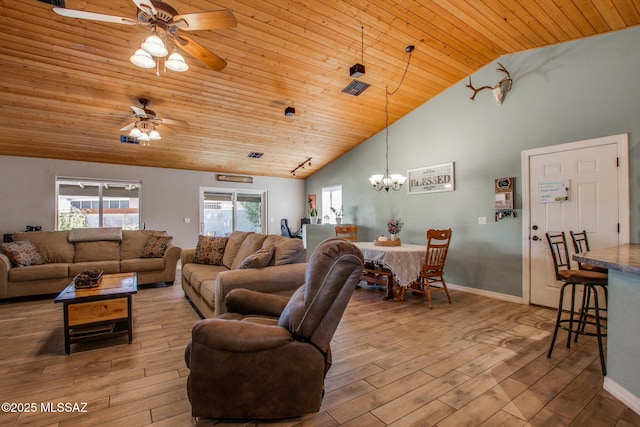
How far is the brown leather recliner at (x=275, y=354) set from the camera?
1.57 m

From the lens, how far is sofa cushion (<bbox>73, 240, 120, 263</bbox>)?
15.5 feet

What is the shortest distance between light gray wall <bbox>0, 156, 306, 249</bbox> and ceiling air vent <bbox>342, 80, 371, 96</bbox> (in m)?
3.98

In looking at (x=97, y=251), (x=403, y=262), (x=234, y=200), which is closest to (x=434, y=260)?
(x=403, y=262)

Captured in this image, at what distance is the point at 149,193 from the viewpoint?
6520 millimetres

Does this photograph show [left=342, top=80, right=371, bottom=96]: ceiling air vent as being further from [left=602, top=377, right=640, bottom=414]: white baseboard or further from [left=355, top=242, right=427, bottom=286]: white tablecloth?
[left=602, top=377, right=640, bottom=414]: white baseboard

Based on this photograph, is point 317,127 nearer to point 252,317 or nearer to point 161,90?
point 161,90

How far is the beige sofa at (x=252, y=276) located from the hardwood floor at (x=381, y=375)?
0.45 m

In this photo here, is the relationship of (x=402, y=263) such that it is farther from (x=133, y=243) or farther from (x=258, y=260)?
(x=133, y=243)

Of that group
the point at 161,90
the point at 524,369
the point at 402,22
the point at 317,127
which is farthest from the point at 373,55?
the point at 524,369

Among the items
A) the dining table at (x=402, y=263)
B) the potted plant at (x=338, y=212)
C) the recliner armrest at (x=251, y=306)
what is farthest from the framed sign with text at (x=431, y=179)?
the recliner armrest at (x=251, y=306)

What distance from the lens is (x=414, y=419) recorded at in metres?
1.70

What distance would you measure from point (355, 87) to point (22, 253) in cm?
544

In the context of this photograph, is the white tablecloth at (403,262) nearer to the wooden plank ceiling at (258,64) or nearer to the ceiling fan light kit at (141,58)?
the wooden plank ceiling at (258,64)

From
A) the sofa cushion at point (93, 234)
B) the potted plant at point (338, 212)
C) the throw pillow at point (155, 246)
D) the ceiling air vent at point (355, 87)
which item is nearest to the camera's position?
the ceiling air vent at point (355, 87)
